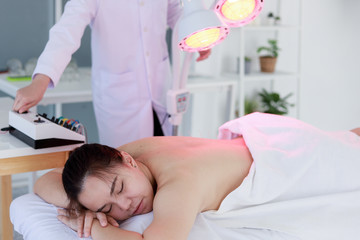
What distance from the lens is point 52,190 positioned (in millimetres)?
1470

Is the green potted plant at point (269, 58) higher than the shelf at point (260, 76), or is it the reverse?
the green potted plant at point (269, 58)

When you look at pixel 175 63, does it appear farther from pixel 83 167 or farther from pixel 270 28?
pixel 270 28

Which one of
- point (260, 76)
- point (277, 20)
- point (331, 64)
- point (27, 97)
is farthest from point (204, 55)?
point (331, 64)

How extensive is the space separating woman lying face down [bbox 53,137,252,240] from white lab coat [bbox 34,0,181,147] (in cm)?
77

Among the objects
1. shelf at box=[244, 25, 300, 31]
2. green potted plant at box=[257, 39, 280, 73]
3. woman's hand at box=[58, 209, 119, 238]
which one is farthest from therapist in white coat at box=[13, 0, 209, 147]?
green potted plant at box=[257, 39, 280, 73]

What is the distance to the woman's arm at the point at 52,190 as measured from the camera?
1.44m

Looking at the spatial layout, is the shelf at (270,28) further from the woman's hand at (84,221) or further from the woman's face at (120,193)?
the woman's hand at (84,221)

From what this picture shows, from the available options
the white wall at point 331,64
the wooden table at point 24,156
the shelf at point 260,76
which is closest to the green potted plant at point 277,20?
the shelf at point 260,76

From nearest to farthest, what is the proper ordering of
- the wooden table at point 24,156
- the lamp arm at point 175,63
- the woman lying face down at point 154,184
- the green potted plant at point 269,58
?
the woman lying face down at point 154,184 → the wooden table at point 24,156 → the lamp arm at point 175,63 → the green potted plant at point 269,58

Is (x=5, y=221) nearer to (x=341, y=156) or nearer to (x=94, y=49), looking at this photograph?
(x=94, y=49)

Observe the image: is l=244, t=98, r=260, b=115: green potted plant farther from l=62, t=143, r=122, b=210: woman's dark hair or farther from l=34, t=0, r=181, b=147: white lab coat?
l=62, t=143, r=122, b=210: woman's dark hair

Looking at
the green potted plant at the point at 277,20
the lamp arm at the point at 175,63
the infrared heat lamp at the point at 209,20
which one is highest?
the green potted plant at the point at 277,20

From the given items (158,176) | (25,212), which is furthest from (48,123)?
(158,176)

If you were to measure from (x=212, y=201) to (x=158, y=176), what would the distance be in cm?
17
